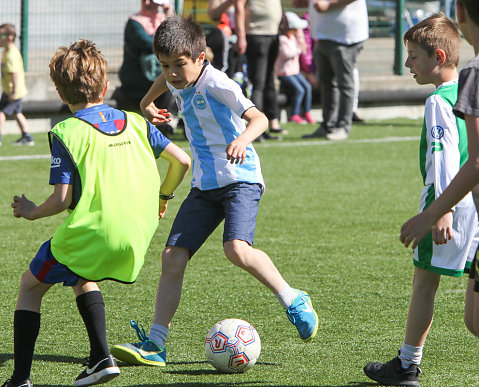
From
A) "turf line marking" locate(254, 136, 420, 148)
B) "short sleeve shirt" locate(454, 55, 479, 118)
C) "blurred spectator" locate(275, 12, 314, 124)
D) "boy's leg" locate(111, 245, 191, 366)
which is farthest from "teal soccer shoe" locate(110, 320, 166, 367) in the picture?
"blurred spectator" locate(275, 12, 314, 124)

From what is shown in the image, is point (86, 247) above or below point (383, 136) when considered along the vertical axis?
above

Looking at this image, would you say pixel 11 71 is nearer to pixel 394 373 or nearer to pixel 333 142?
pixel 333 142

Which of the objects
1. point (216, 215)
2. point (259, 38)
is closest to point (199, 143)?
Answer: point (216, 215)

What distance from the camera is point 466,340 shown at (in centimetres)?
440

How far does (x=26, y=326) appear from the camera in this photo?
144 inches

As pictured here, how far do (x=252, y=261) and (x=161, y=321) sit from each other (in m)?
0.48

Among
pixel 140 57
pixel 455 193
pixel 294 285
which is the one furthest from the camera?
pixel 140 57

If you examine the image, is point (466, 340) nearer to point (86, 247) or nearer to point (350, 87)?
point (86, 247)

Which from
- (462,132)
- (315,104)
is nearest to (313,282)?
(462,132)

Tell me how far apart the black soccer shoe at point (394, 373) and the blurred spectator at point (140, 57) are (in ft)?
26.8

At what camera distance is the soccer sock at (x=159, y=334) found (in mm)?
4094

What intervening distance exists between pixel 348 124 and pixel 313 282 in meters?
6.44

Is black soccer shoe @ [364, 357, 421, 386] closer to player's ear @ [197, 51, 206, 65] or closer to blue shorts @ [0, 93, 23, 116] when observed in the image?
player's ear @ [197, 51, 206, 65]

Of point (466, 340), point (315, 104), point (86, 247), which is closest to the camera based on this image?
point (86, 247)
